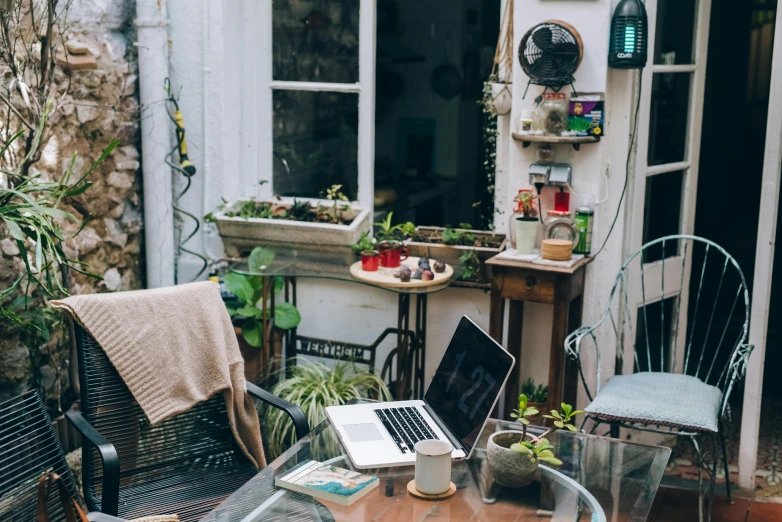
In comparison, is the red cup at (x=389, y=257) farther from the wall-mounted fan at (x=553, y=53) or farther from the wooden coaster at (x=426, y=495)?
the wooden coaster at (x=426, y=495)

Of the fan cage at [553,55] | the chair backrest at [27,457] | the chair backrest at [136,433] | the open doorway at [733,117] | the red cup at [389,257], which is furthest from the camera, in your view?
the open doorway at [733,117]

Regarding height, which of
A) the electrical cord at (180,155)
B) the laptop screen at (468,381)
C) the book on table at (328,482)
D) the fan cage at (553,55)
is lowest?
the book on table at (328,482)

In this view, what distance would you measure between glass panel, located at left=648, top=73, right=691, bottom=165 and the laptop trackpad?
2.00 m

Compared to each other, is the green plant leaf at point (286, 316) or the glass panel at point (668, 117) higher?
the glass panel at point (668, 117)

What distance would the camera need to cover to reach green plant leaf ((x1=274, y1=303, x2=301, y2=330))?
4.04 m

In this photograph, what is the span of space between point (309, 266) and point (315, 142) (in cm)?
79

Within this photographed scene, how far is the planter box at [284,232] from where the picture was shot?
4145mm

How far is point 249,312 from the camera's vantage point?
3996 mm

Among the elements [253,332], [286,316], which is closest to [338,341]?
[286,316]

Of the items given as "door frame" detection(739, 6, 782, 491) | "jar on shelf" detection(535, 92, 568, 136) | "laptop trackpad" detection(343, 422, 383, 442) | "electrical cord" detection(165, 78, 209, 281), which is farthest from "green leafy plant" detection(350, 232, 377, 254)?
"door frame" detection(739, 6, 782, 491)

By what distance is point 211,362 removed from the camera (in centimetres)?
303

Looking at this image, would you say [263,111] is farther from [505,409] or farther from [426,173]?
[505,409]

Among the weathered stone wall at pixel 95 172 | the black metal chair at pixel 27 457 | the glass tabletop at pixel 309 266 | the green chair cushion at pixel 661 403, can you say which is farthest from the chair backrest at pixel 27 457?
the green chair cushion at pixel 661 403

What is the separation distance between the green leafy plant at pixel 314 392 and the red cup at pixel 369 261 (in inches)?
19.4
